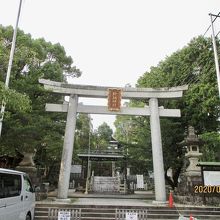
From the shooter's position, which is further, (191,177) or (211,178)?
(191,177)

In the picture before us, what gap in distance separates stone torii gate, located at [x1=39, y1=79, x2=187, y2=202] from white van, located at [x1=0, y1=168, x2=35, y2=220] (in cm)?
583

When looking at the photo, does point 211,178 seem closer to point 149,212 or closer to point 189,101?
point 149,212

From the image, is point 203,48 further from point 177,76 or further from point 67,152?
point 67,152

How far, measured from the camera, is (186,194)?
1639 cm

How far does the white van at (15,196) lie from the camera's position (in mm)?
7480

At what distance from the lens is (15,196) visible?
822 centimetres

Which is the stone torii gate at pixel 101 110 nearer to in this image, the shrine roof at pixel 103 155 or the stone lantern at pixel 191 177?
the stone lantern at pixel 191 177

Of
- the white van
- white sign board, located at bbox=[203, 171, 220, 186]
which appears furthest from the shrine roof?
the white van

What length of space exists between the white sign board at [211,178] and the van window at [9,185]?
10.1m

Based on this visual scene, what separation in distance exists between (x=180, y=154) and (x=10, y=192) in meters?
15.9

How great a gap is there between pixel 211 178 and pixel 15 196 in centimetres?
1058

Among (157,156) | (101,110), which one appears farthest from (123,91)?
(157,156)

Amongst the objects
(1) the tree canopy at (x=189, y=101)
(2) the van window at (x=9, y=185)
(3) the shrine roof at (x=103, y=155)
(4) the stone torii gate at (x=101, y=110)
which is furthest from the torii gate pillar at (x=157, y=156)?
(3) the shrine roof at (x=103, y=155)

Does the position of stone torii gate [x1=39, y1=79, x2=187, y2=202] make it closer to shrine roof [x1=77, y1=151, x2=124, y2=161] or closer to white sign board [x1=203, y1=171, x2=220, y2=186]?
white sign board [x1=203, y1=171, x2=220, y2=186]
